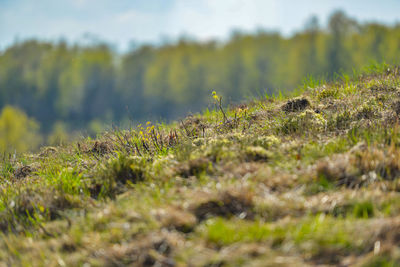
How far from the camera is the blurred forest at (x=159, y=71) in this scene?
1746 inches

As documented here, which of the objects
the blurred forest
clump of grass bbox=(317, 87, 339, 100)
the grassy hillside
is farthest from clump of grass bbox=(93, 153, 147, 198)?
the blurred forest

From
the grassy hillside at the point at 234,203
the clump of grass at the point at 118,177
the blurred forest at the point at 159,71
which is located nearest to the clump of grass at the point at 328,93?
the grassy hillside at the point at 234,203

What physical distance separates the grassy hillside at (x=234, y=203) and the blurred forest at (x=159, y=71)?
38.2m

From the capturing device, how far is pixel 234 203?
245 cm

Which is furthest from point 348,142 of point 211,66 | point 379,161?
point 211,66

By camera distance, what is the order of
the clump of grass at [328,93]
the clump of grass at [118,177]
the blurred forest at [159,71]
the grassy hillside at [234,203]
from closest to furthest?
the grassy hillside at [234,203] < the clump of grass at [118,177] < the clump of grass at [328,93] < the blurred forest at [159,71]

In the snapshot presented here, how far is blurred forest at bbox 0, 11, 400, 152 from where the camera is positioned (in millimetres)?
44344

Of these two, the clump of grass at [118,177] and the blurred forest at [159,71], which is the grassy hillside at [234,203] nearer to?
the clump of grass at [118,177]

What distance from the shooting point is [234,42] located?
195 feet

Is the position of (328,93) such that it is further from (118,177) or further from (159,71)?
(159,71)

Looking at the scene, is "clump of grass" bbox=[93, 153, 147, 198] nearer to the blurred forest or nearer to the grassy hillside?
the grassy hillside

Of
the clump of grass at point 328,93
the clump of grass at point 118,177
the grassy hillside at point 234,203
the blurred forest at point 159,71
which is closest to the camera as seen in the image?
the grassy hillside at point 234,203

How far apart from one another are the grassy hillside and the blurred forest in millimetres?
38150

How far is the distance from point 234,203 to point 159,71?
2299 inches
